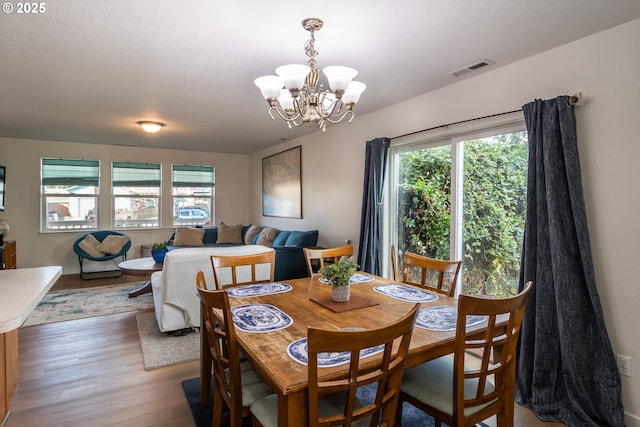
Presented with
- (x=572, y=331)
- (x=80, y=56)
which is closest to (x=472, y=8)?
(x=572, y=331)

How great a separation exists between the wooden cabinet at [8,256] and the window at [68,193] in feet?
2.33

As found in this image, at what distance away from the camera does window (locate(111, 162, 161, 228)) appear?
6.55 metres

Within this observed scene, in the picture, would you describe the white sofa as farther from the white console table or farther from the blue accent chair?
the blue accent chair

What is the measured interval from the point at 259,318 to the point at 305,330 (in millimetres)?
270

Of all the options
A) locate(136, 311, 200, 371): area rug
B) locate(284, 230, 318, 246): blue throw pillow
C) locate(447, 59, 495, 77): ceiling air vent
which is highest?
locate(447, 59, 495, 77): ceiling air vent

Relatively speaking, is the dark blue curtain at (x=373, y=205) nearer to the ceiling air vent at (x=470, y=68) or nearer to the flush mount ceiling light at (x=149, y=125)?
the ceiling air vent at (x=470, y=68)

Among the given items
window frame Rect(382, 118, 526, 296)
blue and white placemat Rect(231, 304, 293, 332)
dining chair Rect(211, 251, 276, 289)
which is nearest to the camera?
blue and white placemat Rect(231, 304, 293, 332)

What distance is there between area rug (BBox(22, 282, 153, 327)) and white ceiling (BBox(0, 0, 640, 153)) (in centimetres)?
235

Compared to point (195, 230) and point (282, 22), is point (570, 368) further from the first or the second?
point (195, 230)

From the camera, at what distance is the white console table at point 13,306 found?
137 centimetres

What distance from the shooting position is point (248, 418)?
7.15ft

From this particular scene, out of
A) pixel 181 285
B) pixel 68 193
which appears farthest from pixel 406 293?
pixel 68 193

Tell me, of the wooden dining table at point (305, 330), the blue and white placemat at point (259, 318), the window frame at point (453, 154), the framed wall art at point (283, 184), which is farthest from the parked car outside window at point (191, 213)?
the blue and white placemat at point (259, 318)

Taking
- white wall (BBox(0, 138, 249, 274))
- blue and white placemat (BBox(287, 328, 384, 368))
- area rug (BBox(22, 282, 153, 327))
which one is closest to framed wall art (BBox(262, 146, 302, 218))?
white wall (BBox(0, 138, 249, 274))
